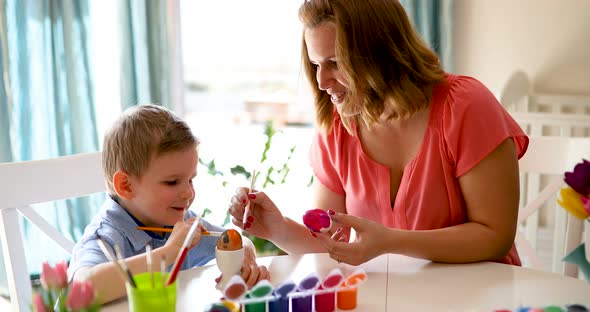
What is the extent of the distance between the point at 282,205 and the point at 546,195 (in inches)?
71.0

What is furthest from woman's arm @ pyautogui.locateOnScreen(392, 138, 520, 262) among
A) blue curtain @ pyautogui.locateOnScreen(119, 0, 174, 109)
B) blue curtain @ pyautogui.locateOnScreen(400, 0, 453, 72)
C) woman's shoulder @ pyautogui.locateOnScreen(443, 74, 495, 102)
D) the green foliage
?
blue curtain @ pyautogui.locateOnScreen(400, 0, 453, 72)

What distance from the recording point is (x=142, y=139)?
1.37 m

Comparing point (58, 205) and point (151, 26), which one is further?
point (151, 26)

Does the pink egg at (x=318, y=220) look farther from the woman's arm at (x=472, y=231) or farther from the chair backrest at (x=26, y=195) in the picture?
the chair backrest at (x=26, y=195)

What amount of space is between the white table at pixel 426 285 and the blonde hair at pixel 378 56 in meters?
0.34

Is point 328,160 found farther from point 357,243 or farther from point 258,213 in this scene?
point 357,243

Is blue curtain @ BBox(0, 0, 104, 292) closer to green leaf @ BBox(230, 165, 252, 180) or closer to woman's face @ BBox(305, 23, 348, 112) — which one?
green leaf @ BBox(230, 165, 252, 180)

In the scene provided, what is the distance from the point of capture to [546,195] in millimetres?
1728

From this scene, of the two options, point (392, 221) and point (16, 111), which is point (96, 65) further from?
point (392, 221)

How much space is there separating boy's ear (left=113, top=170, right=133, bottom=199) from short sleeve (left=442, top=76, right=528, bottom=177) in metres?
0.68

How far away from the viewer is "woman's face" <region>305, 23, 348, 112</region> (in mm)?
1405

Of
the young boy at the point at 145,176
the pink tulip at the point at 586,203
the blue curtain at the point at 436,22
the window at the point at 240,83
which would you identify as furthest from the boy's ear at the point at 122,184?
the blue curtain at the point at 436,22

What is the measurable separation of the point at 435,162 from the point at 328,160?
288 mm

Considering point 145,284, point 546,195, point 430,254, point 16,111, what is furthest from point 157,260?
point 16,111
